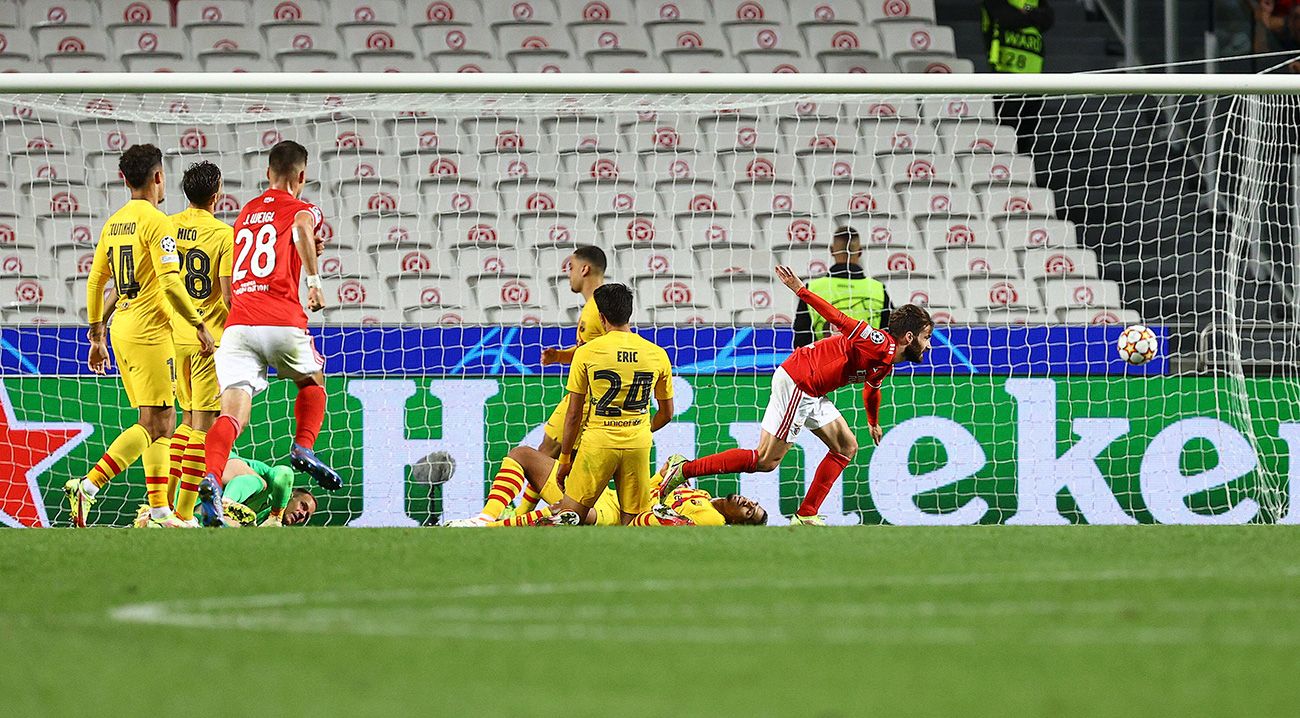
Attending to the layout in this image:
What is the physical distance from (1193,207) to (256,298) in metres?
6.83

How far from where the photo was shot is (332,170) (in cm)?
1125

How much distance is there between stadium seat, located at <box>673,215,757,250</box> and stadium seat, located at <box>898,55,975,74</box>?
2802mm

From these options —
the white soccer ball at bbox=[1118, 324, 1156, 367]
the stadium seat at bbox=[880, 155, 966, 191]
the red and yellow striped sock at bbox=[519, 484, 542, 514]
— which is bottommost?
the red and yellow striped sock at bbox=[519, 484, 542, 514]

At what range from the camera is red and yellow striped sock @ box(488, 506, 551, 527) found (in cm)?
779

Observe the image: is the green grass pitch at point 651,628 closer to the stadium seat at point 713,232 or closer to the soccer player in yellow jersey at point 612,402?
the soccer player in yellow jersey at point 612,402

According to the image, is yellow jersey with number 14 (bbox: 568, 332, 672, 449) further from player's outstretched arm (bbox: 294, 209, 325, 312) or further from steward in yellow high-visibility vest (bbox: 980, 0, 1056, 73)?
steward in yellow high-visibility vest (bbox: 980, 0, 1056, 73)

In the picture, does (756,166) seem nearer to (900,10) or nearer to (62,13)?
(900,10)

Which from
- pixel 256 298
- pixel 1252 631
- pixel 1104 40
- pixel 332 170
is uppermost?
pixel 1104 40

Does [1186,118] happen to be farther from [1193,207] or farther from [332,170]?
[332,170]

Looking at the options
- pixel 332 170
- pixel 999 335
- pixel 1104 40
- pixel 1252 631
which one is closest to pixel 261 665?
pixel 1252 631

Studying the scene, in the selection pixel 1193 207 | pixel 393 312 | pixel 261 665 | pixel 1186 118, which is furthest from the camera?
pixel 1186 118

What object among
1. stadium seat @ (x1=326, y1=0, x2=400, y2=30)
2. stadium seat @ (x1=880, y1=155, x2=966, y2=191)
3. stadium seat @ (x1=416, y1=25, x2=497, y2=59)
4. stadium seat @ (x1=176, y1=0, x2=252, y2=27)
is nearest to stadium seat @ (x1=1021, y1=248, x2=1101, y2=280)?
stadium seat @ (x1=880, y1=155, x2=966, y2=191)

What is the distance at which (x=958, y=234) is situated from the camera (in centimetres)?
1062

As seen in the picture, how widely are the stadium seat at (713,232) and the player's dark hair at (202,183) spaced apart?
13.0ft
